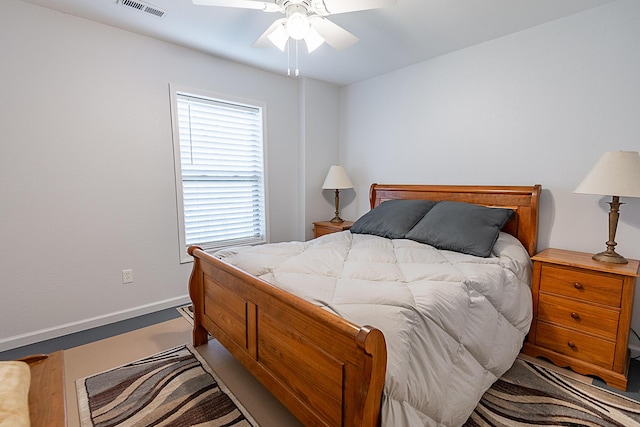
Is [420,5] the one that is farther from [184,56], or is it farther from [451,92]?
[184,56]

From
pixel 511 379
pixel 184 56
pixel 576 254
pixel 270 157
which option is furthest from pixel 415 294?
pixel 184 56

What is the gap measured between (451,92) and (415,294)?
234cm

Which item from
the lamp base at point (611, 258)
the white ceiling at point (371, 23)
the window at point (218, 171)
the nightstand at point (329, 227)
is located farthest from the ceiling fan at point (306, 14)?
the lamp base at point (611, 258)

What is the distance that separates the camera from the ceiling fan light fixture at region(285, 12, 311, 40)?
1762 millimetres

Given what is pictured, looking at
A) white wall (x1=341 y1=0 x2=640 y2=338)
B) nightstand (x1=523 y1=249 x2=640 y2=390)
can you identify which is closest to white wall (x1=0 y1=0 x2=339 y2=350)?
white wall (x1=341 y1=0 x2=640 y2=338)

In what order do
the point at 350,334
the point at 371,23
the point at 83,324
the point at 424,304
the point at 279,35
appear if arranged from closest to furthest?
the point at 350,334
the point at 424,304
the point at 279,35
the point at 371,23
the point at 83,324

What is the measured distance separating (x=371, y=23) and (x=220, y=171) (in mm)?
1991

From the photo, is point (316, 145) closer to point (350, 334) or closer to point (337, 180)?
point (337, 180)

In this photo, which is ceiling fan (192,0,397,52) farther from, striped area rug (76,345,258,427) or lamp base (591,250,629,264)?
striped area rug (76,345,258,427)

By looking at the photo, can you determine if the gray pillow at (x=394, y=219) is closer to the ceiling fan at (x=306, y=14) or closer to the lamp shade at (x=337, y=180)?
the lamp shade at (x=337, y=180)

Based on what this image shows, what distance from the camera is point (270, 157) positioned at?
359cm

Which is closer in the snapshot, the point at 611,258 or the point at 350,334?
the point at 350,334

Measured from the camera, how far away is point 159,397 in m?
1.75

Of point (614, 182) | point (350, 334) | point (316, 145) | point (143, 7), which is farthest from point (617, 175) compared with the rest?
point (143, 7)
